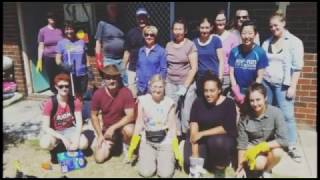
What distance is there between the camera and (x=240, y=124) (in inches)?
196

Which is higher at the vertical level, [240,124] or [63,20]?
[63,20]

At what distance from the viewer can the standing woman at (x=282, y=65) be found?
525 cm

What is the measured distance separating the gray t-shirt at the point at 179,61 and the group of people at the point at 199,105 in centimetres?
1

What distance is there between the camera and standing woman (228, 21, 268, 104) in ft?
17.1

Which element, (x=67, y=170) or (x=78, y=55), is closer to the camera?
(x=67, y=170)

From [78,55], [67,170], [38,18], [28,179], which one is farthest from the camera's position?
[38,18]

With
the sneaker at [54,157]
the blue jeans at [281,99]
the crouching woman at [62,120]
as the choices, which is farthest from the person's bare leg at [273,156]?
the sneaker at [54,157]

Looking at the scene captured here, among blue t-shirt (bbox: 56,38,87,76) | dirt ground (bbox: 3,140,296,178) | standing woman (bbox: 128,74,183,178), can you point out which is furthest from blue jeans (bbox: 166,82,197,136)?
blue t-shirt (bbox: 56,38,87,76)

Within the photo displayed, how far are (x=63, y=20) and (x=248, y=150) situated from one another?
488 centimetres

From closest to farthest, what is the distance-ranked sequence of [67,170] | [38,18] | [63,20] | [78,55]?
[67,170], [78,55], [63,20], [38,18]

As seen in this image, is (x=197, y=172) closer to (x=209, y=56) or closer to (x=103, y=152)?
(x=103, y=152)

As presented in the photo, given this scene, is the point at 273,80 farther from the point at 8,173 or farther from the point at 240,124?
the point at 8,173

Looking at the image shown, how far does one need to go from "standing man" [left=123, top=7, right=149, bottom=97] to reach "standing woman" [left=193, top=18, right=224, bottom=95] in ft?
3.19

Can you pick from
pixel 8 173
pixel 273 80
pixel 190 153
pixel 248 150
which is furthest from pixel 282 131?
pixel 8 173
